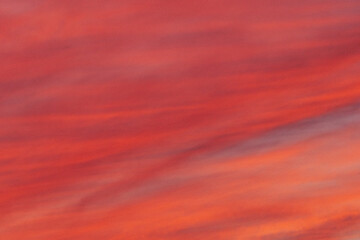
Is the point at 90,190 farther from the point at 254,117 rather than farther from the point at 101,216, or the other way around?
the point at 254,117

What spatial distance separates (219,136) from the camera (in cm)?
48

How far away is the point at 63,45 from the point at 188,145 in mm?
119

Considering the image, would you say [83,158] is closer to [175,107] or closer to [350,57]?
[175,107]

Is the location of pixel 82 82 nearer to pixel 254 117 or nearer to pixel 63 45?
pixel 63 45

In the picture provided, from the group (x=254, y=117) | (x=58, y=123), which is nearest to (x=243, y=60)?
(x=254, y=117)

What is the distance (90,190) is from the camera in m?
0.47

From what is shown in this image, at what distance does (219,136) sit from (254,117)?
3 cm

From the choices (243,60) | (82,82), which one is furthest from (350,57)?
(82,82)

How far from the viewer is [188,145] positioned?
480mm

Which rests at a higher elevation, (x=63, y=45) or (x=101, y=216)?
(x=63, y=45)

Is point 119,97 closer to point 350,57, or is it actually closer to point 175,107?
point 175,107

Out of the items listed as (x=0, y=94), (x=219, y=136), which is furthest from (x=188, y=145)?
(x=0, y=94)

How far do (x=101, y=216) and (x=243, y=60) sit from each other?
0.52 ft

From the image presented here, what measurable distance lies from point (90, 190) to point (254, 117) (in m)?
0.14
